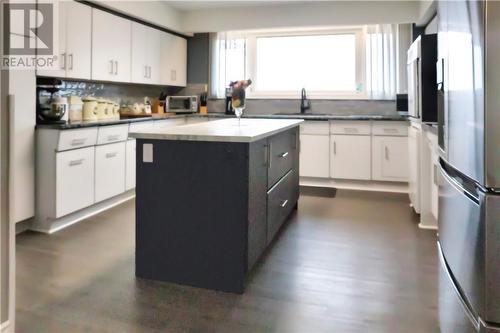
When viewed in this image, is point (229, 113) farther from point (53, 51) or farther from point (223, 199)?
point (223, 199)

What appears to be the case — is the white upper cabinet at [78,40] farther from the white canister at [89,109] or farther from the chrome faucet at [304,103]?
the chrome faucet at [304,103]

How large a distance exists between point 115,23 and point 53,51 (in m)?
1.07

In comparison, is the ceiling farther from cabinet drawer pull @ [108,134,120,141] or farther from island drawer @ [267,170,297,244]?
island drawer @ [267,170,297,244]

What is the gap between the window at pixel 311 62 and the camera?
533cm

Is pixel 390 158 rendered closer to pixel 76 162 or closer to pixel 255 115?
pixel 255 115

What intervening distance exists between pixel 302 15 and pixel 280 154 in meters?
2.89

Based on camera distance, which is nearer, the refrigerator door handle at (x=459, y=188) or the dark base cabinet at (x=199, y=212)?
the refrigerator door handle at (x=459, y=188)

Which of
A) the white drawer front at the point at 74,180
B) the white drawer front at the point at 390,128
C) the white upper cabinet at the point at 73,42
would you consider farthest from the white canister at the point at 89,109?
the white drawer front at the point at 390,128

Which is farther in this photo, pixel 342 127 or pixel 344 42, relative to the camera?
pixel 344 42

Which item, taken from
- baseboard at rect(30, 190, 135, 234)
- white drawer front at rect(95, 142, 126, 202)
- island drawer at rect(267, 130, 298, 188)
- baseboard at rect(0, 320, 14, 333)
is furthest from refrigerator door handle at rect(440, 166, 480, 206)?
white drawer front at rect(95, 142, 126, 202)

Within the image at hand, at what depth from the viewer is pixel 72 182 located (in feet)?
11.2

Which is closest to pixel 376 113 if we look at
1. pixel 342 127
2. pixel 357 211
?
pixel 342 127

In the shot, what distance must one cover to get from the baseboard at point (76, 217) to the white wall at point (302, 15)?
2728 millimetres

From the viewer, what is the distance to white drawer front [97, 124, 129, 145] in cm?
375
